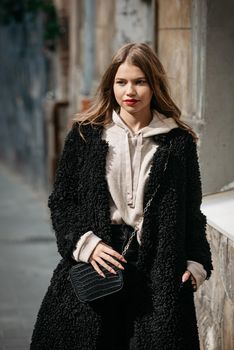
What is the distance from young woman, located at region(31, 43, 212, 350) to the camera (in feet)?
11.0

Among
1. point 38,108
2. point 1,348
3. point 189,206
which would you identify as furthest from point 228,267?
point 38,108

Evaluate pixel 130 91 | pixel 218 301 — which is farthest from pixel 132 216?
pixel 218 301

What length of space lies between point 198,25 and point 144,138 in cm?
165

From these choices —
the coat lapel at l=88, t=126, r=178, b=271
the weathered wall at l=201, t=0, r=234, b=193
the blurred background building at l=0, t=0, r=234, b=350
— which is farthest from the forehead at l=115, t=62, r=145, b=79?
the weathered wall at l=201, t=0, r=234, b=193

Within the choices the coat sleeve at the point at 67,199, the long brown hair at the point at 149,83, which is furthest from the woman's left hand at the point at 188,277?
the long brown hair at the point at 149,83

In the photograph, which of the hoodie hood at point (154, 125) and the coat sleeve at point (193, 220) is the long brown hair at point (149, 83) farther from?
the coat sleeve at point (193, 220)

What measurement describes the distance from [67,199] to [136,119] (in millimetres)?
414

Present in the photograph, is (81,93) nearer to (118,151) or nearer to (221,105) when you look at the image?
(221,105)

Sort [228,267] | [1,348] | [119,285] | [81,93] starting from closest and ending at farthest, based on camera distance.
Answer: [119,285] → [228,267] → [1,348] → [81,93]

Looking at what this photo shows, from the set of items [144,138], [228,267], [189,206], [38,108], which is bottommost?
[38,108]

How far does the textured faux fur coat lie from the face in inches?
6.0

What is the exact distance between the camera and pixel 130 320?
3449mm

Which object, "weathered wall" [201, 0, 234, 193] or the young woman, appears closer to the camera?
the young woman

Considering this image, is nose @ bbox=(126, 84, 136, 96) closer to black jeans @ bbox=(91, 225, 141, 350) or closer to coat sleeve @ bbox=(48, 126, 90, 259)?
coat sleeve @ bbox=(48, 126, 90, 259)
